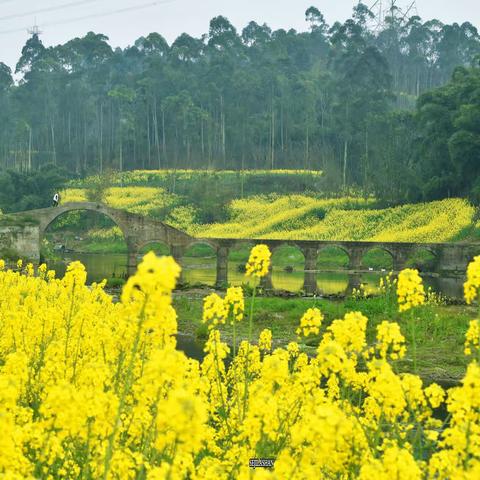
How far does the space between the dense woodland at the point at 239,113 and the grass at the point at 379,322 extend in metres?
33.5

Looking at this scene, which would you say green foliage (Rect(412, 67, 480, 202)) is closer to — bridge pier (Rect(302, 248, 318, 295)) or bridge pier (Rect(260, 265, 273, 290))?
bridge pier (Rect(302, 248, 318, 295))

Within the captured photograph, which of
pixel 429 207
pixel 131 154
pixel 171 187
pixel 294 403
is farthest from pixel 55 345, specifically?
pixel 131 154

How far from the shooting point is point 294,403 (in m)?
9.48

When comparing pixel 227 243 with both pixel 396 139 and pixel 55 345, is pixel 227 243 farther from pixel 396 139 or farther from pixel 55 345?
pixel 55 345

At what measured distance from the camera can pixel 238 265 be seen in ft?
200

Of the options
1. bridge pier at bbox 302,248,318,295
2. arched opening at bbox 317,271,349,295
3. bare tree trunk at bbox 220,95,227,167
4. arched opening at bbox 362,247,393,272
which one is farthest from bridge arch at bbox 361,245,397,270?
bare tree trunk at bbox 220,95,227,167

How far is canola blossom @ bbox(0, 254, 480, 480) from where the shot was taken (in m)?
6.02

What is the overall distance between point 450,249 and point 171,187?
151 feet

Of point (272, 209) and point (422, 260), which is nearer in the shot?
point (422, 260)

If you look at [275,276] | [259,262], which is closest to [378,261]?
[275,276]

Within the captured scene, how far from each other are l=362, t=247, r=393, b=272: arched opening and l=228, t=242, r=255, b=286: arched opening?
851cm

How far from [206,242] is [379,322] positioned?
25.6 m

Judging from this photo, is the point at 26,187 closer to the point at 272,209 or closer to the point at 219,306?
the point at 272,209

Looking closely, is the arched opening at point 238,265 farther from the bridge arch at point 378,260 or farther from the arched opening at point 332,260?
the bridge arch at point 378,260
